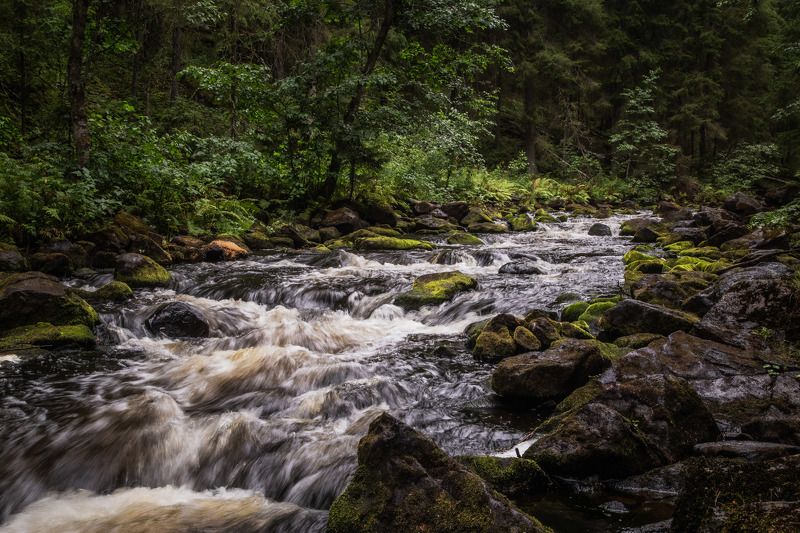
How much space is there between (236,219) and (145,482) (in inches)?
412

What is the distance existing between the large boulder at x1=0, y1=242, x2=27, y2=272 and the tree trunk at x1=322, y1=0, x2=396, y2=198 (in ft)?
27.2

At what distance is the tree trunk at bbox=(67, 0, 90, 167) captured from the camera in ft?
32.8

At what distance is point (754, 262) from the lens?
8.16 m

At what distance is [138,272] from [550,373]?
7697mm

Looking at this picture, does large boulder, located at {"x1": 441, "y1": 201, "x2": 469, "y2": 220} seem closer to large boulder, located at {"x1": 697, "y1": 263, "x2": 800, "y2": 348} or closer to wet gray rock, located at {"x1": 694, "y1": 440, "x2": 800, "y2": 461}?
large boulder, located at {"x1": 697, "y1": 263, "x2": 800, "y2": 348}

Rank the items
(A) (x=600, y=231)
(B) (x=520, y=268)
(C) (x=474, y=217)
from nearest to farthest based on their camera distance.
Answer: (B) (x=520, y=268) < (A) (x=600, y=231) < (C) (x=474, y=217)

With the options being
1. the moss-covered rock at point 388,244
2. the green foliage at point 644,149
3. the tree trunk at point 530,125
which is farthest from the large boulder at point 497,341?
Result: the tree trunk at point 530,125

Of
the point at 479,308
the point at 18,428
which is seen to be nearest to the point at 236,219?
the point at 479,308

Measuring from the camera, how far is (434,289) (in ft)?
28.2

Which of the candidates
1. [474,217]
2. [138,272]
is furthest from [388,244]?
[138,272]

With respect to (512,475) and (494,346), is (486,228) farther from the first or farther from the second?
(512,475)

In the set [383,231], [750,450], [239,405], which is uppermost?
[750,450]

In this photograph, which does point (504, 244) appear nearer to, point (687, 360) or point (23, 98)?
point (687, 360)

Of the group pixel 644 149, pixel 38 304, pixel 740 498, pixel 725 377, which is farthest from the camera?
pixel 644 149
